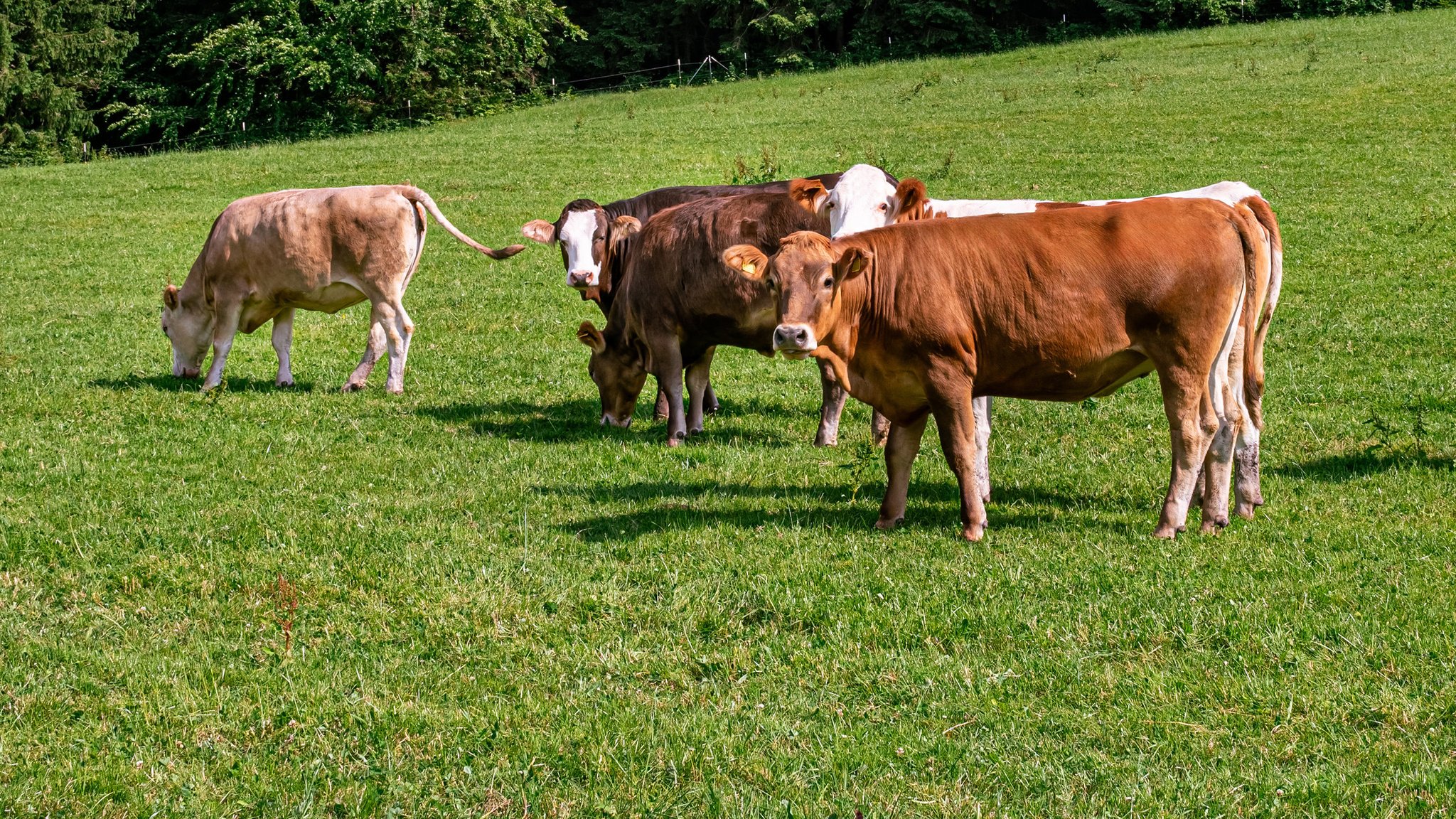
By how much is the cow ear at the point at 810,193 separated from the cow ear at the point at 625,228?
2.17 m

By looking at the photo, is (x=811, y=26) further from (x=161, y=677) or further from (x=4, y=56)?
(x=161, y=677)

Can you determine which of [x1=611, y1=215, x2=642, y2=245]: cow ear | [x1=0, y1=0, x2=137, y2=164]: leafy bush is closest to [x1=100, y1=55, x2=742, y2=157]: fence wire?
[x1=0, y1=0, x2=137, y2=164]: leafy bush

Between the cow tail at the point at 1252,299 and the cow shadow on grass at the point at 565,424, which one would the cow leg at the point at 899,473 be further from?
the cow shadow on grass at the point at 565,424

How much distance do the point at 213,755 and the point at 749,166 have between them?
23.9 metres

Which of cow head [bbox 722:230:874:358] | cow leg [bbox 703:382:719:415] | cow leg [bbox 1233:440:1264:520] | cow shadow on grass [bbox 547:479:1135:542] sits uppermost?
cow head [bbox 722:230:874:358]

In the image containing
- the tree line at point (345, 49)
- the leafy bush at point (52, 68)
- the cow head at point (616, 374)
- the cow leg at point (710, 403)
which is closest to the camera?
the cow head at point (616, 374)

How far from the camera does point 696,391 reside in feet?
41.5

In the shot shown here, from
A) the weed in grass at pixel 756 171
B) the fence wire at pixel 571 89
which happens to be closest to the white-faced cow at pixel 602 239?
the weed in grass at pixel 756 171

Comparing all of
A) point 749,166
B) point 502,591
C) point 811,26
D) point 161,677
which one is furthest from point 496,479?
point 811,26

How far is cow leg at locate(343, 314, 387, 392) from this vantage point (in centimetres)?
1431

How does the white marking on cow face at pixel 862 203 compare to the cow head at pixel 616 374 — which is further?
the cow head at pixel 616 374

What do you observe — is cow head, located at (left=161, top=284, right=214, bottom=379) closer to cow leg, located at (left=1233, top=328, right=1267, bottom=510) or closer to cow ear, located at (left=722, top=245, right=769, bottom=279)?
cow ear, located at (left=722, top=245, right=769, bottom=279)

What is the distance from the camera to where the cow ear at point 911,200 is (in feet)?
34.6

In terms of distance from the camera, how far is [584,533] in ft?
29.3
